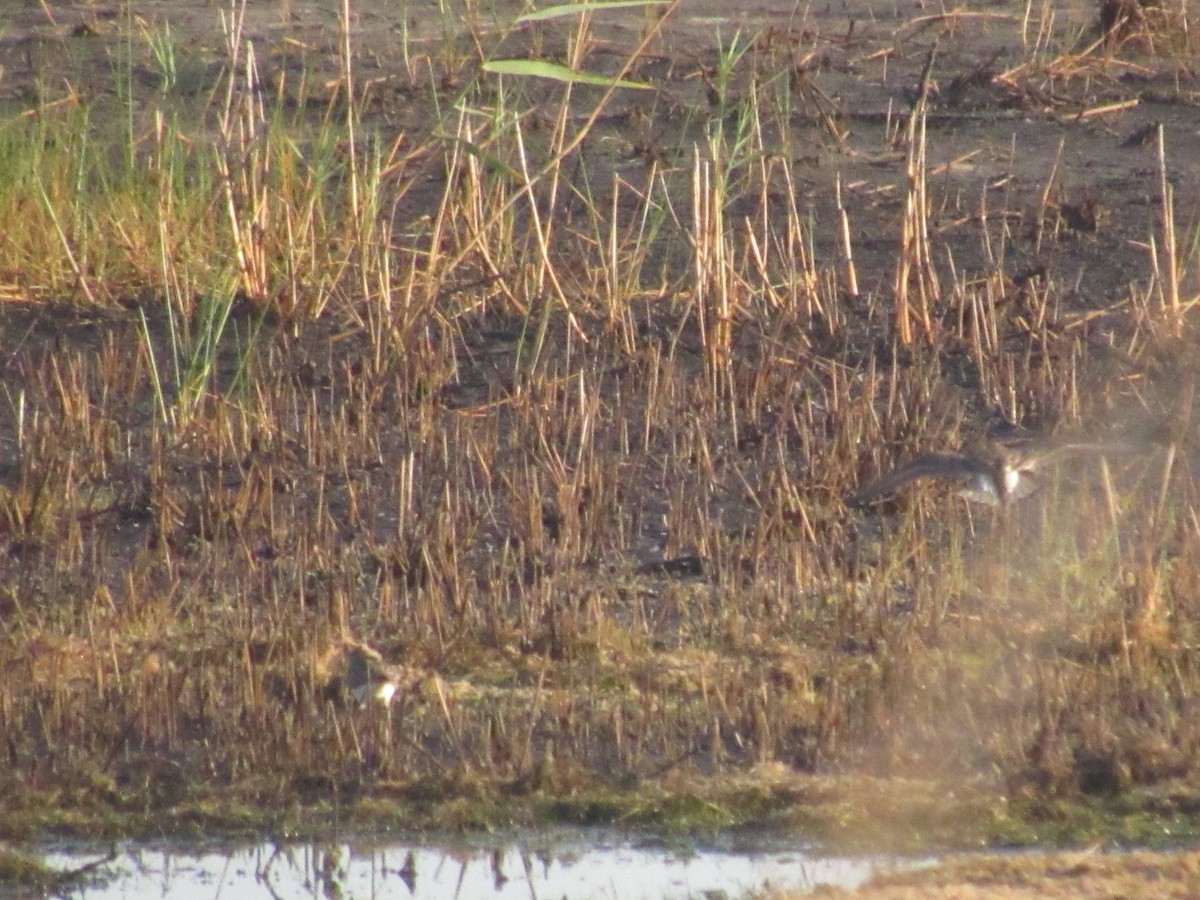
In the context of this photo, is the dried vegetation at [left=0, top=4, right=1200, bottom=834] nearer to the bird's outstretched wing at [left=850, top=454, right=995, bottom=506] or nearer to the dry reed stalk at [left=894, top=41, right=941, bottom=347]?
the dry reed stalk at [left=894, top=41, right=941, bottom=347]

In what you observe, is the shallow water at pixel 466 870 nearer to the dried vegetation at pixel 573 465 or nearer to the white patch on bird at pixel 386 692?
the dried vegetation at pixel 573 465

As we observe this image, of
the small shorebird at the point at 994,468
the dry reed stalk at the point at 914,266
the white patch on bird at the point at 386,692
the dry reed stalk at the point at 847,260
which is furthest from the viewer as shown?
the dry reed stalk at the point at 847,260

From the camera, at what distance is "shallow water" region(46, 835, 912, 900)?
4180 mm

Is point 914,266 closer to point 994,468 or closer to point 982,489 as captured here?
point 982,489

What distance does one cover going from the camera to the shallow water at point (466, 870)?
4180mm

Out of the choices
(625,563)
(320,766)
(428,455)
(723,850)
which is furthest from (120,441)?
(723,850)

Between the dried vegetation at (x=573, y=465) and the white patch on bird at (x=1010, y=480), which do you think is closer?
the dried vegetation at (x=573, y=465)

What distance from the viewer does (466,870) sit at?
4.28 metres

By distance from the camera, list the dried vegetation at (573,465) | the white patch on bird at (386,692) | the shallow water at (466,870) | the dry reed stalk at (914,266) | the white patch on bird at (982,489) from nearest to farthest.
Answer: the shallow water at (466,870) → the dried vegetation at (573,465) → the white patch on bird at (386,692) → the white patch on bird at (982,489) → the dry reed stalk at (914,266)

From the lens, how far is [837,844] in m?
4.35

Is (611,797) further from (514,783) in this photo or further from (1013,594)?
(1013,594)

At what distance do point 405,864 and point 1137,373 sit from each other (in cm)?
382

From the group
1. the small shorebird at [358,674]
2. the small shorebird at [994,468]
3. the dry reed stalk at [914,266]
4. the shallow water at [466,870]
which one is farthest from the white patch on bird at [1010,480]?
the dry reed stalk at [914,266]

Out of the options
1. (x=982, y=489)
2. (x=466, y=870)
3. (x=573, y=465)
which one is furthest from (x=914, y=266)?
(x=466, y=870)
